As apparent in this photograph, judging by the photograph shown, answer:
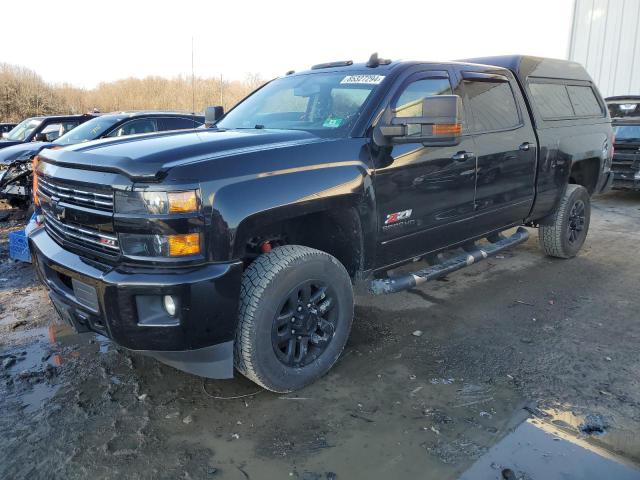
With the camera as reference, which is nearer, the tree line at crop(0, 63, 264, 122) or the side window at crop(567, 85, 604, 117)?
the side window at crop(567, 85, 604, 117)

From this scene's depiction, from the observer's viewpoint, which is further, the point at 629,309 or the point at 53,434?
the point at 629,309

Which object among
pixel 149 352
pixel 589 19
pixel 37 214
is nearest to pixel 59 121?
pixel 37 214

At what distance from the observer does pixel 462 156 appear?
13.1ft

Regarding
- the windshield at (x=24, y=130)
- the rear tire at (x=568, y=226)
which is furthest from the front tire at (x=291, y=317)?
the windshield at (x=24, y=130)

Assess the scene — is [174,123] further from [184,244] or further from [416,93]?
[184,244]

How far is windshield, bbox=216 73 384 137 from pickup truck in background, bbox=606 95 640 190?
738cm

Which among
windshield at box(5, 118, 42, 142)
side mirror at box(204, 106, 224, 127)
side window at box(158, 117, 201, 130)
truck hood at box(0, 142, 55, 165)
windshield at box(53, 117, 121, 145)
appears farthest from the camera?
windshield at box(5, 118, 42, 142)

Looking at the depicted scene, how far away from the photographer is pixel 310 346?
3.25m

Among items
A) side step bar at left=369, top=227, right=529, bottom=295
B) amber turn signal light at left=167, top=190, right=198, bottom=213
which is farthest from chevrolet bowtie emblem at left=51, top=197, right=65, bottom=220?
side step bar at left=369, top=227, right=529, bottom=295

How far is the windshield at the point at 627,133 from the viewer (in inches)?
365

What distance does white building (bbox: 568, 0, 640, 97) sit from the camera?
14703 mm

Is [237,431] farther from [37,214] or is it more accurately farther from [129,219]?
[37,214]

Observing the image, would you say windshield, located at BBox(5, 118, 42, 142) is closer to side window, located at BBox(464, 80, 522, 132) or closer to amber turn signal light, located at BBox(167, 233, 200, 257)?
side window, located at BBox(464, 80, 522, 132)

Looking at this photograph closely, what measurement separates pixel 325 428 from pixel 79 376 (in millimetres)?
1635
